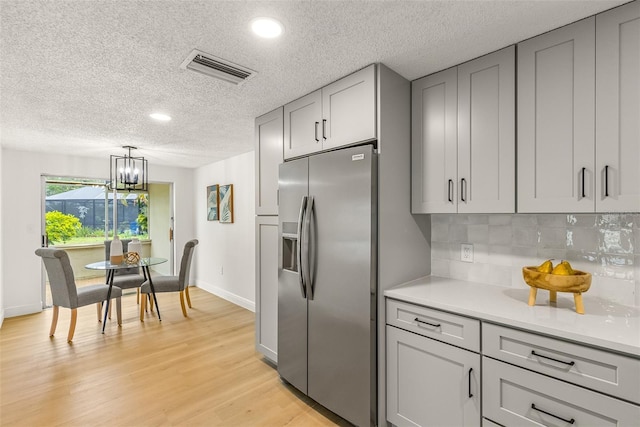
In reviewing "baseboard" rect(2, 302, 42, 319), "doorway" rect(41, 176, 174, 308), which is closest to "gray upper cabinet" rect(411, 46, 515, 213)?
"doorway" rect(41, 176, 174, 308)

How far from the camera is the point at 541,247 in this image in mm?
1953

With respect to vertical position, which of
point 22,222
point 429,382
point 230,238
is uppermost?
point 22,222

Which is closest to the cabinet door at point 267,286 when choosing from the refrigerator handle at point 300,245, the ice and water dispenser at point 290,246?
the ice and water dispenser at point 290,246

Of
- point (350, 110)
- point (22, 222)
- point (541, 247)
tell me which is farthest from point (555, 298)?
point (22, 222)

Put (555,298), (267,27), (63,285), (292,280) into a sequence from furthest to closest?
1. (63,285)
2. (292,280)
3. (555,298)
4. (267,27)

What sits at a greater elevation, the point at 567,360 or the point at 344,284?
the point at 344,284

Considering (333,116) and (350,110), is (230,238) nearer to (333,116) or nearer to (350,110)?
(333,116)

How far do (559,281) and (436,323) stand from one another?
0.64m

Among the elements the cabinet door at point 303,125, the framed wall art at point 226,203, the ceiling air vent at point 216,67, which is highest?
the ceiling air vent at point 216,67

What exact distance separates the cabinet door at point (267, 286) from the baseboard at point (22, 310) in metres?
3.75

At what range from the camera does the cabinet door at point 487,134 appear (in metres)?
1.77

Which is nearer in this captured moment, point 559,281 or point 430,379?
point 559,281

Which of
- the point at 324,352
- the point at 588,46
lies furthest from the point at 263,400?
the point at 588,46

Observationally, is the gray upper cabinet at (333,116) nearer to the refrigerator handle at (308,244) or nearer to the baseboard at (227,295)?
the refrigerator handle at (308,244)
